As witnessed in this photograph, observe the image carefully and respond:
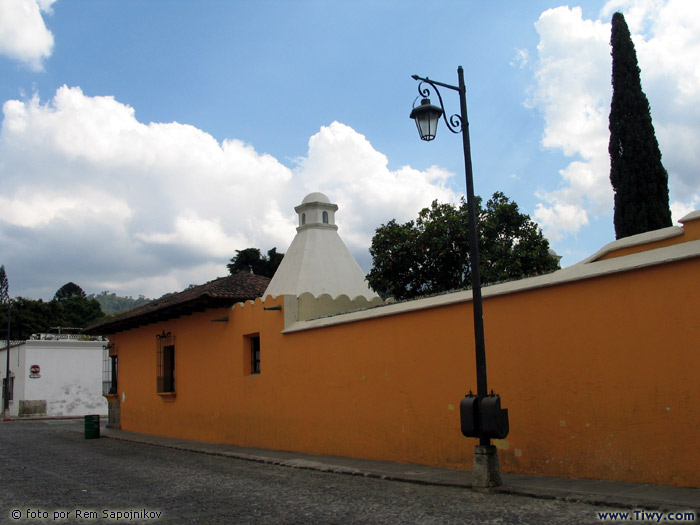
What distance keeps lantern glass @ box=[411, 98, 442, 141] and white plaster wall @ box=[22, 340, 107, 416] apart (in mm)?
33049

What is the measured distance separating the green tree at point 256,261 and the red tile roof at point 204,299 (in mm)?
19813

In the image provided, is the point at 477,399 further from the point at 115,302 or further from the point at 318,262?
the point at 115,302

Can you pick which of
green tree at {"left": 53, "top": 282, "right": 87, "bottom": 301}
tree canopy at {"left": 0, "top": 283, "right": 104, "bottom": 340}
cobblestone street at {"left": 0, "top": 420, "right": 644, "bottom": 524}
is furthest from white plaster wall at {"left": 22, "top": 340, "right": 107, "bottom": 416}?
green tree at {"left": 53, "top": 282, "right": 87, "bottom": 301}

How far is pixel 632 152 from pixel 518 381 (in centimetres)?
776

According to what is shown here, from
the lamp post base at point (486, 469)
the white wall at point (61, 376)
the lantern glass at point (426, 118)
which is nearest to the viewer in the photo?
the lamp post base at point (486, 469)

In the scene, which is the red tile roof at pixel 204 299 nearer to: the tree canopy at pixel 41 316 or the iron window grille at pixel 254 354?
the iron window grille at pixel 254 354

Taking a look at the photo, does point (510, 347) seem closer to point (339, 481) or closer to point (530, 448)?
point (530, 448)

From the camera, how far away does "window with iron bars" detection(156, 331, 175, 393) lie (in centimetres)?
1938

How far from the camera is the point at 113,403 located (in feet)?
76.6

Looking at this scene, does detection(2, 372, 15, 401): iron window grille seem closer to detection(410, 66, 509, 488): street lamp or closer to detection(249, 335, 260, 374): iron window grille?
detection(249, 335, 260, 374): iron window grille

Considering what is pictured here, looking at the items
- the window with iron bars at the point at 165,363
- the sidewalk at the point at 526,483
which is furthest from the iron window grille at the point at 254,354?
the window with iron bars at the point at 165,363

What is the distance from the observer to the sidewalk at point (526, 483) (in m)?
6.36

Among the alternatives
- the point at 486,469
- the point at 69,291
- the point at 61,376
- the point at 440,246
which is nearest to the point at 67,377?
the point at 61,376

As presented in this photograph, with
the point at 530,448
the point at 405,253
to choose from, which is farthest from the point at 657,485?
the point at 405,253
